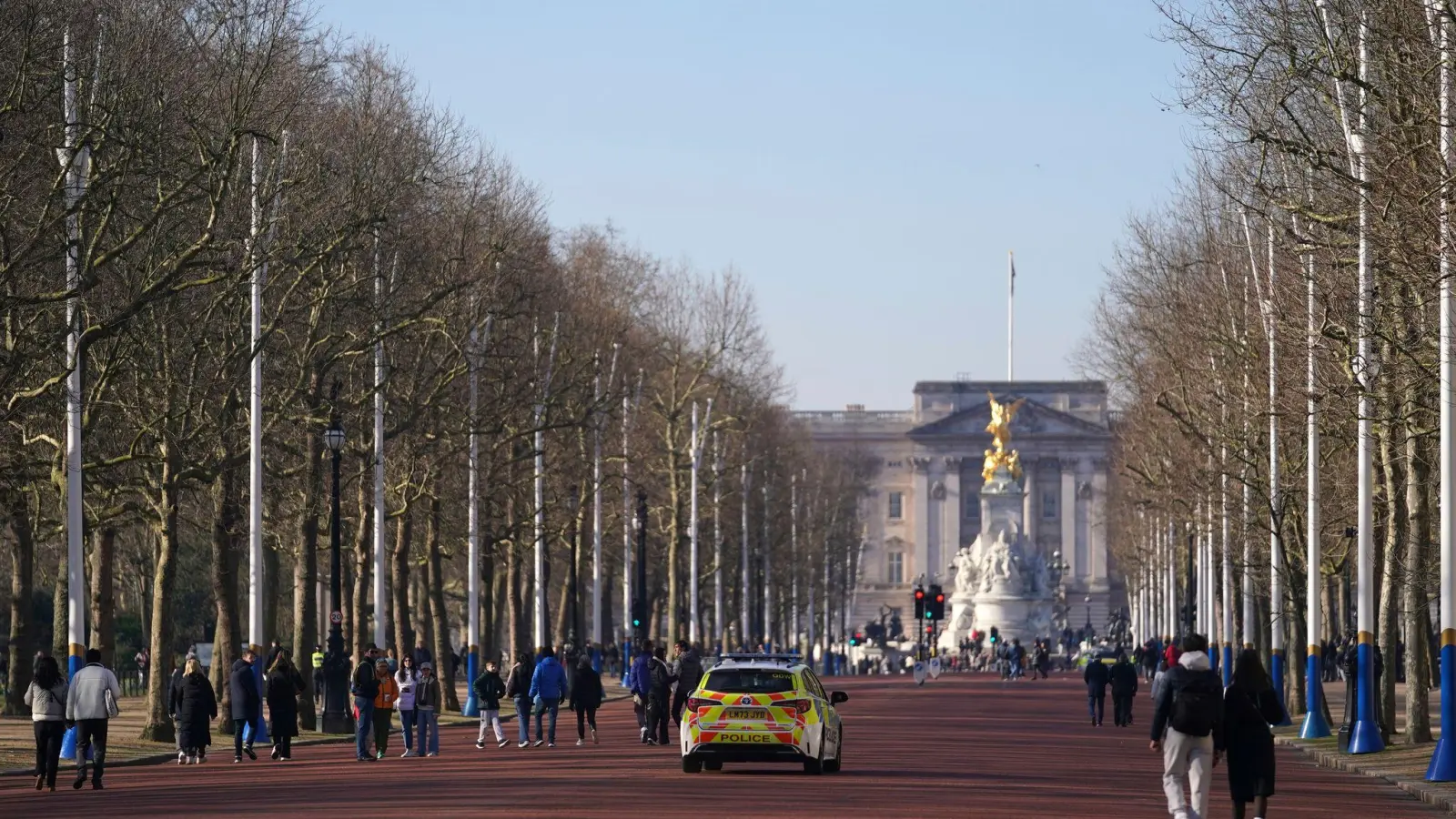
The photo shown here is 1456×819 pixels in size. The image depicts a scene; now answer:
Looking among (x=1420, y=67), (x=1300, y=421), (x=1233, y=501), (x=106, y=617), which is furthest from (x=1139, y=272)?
(x=1420, y=67)

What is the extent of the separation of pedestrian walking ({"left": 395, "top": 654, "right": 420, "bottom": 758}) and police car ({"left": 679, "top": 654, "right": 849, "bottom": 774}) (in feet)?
23.3

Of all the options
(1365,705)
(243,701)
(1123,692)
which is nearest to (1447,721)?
(1365,705)

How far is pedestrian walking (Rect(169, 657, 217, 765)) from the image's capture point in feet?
108

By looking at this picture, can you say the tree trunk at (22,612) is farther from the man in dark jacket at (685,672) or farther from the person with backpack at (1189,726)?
the person with backpack at (1189,726)

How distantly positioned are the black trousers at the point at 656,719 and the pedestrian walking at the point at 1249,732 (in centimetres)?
1825

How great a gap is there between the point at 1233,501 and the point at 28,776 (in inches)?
1170

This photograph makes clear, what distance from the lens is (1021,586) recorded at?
125 meters

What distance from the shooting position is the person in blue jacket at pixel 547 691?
3972cm

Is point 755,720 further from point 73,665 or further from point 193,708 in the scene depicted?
point 73,665

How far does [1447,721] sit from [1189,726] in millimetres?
9789

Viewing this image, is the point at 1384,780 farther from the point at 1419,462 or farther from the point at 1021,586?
the point at 1021,586

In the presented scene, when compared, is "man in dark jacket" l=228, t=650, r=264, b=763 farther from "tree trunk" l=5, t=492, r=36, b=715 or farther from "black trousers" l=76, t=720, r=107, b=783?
"tree trunk" l=5, t=492, r=36, b=715

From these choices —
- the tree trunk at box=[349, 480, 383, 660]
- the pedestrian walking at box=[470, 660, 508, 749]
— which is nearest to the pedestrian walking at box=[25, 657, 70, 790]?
the pedestrian walking at box=[470, 660, 508, 749]

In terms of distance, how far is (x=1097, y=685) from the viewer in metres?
51.6
